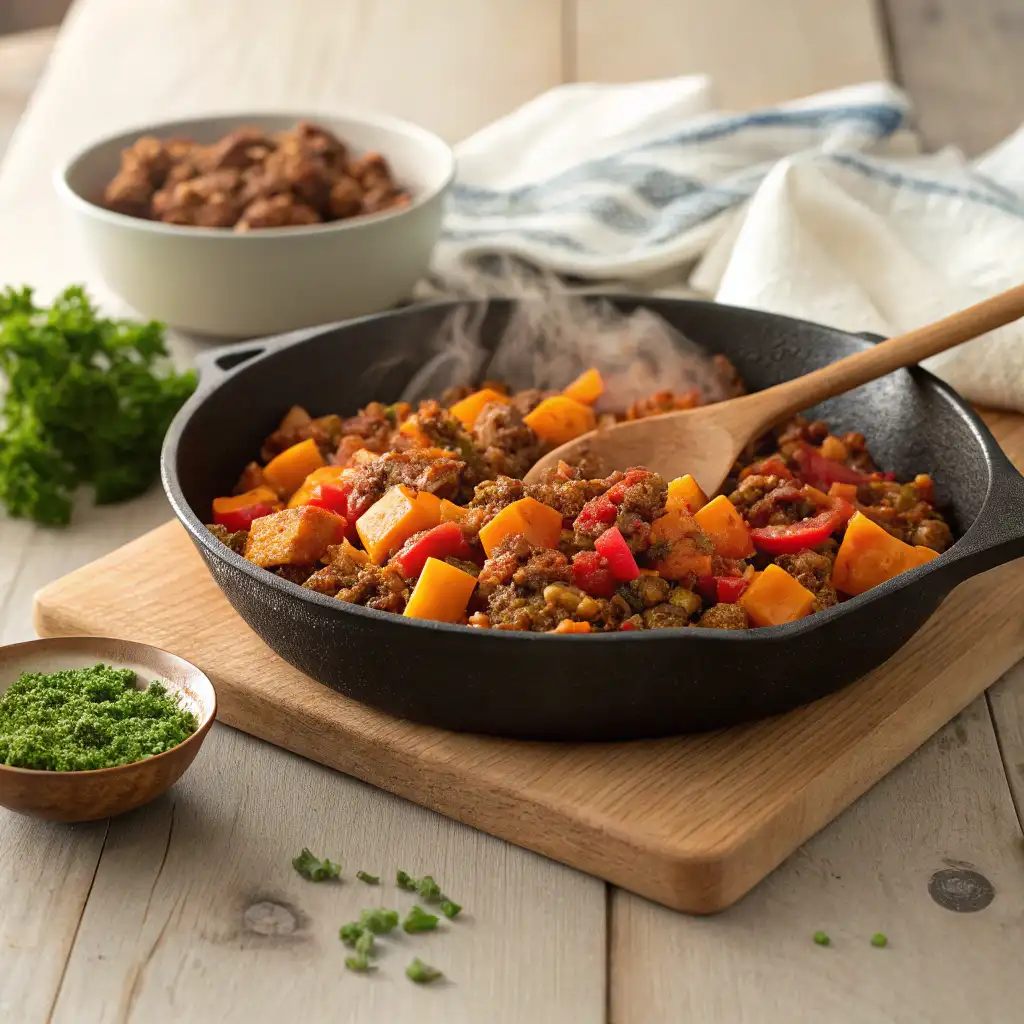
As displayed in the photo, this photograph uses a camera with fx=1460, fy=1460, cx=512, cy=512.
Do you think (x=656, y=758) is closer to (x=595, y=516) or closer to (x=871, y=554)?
(x=595, y=516)

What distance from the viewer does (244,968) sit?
6.32 ft

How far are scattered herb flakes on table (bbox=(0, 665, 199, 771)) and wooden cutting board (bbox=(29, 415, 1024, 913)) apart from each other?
21cm

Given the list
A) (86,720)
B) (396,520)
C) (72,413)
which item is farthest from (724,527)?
(72,413)

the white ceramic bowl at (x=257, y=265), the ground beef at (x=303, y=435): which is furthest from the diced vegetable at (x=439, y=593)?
the white ceramic bowl at (x=257, y=265)

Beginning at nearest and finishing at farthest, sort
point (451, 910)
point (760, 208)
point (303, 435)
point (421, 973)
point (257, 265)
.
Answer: point (421, 973)
point (451, 910)
point (303, 435)
point (257, 265)
point (760, 208)

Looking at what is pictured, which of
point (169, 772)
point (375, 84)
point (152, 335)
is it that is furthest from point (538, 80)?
point (169, 772)

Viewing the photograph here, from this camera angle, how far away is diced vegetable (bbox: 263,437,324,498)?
9.04 ft

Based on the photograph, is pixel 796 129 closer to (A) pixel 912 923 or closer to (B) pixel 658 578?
(B) pixel 658 578

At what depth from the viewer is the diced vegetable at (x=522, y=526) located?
2.31 m

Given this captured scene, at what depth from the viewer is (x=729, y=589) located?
7.53ft

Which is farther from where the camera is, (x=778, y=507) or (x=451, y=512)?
(x=778, y=507)

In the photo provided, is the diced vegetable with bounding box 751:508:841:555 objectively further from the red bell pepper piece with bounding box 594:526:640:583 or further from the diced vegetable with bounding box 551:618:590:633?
the diced vegetable with bounding box 551:618:590:633

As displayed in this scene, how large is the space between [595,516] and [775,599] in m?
0.31

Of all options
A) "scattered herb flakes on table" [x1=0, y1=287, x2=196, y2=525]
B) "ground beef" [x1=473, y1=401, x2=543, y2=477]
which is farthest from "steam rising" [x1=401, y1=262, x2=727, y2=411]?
"scattered herb flakes on table" [x1=0, y1=287, x2=196, y2=525]
